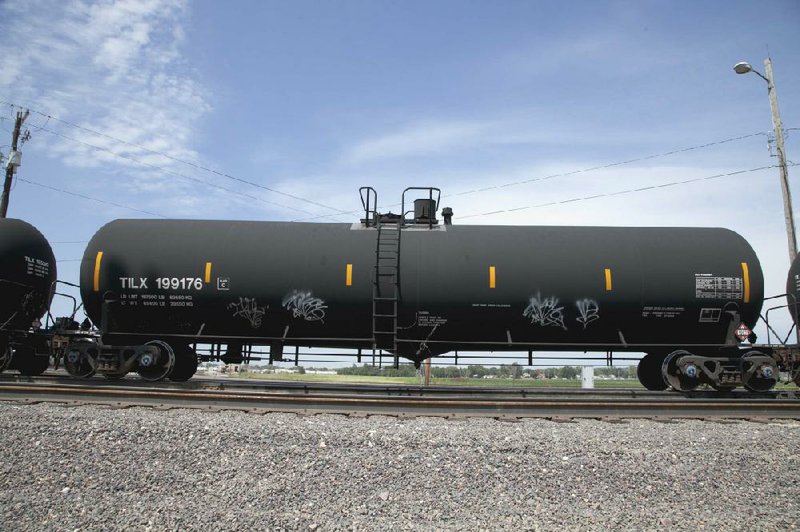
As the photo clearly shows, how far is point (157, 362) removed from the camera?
433 inches

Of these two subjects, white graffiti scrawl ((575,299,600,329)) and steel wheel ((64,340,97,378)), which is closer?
white graffiti scrawl ((575,299,600,329))

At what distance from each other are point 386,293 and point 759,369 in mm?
7344

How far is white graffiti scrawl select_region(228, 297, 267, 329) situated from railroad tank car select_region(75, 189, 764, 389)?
0.03 m

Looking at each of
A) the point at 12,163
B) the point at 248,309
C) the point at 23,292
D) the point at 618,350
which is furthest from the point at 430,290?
the point at 12,163

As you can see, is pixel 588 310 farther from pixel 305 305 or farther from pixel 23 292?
pixel 23 292

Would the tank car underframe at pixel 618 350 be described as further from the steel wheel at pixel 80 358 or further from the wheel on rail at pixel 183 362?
the steel wheel at pixel 80 358

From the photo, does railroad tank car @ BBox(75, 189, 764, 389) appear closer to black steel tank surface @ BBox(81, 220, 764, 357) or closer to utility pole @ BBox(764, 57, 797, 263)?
black steel tank surface @ BBox(81, 220, 764, 357)

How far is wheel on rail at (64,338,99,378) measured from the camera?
11133mm

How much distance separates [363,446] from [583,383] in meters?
15.0

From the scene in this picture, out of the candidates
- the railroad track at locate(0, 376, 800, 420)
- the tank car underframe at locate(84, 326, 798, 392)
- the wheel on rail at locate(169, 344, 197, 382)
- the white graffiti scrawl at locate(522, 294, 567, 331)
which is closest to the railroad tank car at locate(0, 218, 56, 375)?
the tank car underframe at locate(84, 326, 798, 392)

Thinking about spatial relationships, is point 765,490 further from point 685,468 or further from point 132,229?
point 132,229

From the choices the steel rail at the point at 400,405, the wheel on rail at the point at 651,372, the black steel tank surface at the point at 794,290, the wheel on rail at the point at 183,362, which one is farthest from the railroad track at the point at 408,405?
the black steel tank surface at the point at 794,290

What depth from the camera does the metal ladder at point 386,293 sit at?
10477 mm

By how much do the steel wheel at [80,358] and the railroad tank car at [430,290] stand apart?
12 cm
